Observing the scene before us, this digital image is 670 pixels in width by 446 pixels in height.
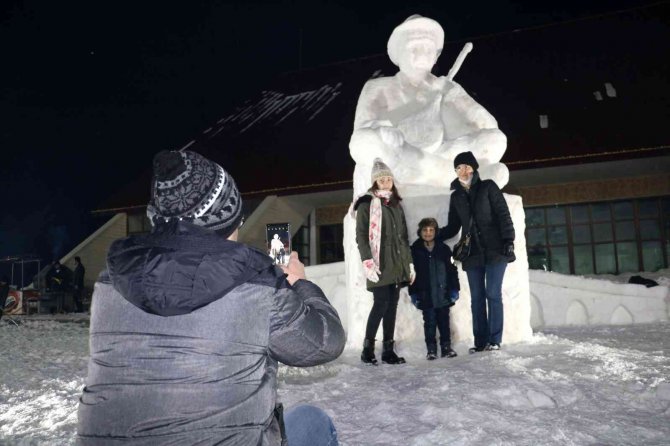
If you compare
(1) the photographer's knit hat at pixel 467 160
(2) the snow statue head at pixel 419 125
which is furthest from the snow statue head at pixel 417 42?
(1) the photographer's knit hat at pixel 467 160

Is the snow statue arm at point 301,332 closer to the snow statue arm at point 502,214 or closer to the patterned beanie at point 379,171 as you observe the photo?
the patterned beanie at point 379,171

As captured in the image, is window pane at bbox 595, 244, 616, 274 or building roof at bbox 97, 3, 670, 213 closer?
building roof at bbox 97, 3, 670, 213

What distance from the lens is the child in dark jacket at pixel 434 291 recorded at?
409cm

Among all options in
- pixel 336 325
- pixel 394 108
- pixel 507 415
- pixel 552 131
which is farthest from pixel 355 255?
pixel 552 131

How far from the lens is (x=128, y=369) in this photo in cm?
120

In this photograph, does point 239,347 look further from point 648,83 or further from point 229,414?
point 648,83

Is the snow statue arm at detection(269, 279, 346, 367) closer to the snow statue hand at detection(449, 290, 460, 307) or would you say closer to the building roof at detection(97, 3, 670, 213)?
the snow statue hand at detection(449, 290, 460, 307)

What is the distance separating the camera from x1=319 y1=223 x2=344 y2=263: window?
15.6 meters

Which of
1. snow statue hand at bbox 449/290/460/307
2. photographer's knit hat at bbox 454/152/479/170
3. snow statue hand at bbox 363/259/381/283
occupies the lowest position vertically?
snow statue hand at bbox 449/290/460/307

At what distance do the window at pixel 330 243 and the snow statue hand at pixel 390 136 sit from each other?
440 inches

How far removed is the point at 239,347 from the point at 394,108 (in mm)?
3959

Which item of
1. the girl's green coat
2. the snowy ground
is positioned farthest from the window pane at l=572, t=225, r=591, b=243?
the girl's green coat

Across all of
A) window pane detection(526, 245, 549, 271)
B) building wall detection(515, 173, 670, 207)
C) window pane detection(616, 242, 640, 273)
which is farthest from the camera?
window pane detection(526, 245, 549, 271)

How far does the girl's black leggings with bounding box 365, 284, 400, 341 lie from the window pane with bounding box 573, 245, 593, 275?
1117 centimetres
